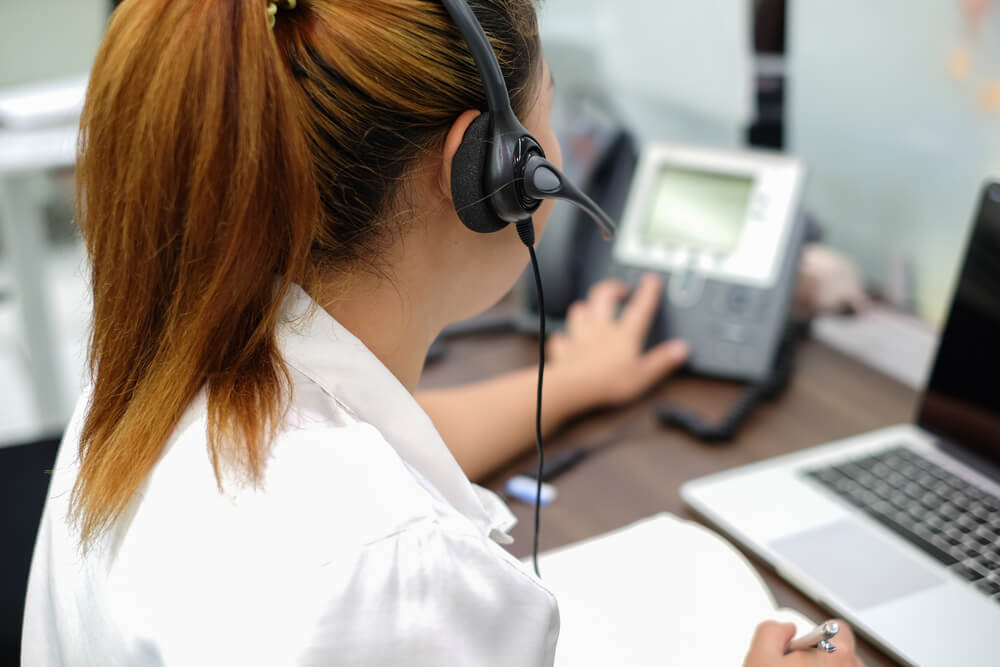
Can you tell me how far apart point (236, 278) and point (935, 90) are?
38.2 inches

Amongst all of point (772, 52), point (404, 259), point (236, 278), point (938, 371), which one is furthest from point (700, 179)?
point (236, 278)

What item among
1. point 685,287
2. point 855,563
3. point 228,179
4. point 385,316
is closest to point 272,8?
point 228,179

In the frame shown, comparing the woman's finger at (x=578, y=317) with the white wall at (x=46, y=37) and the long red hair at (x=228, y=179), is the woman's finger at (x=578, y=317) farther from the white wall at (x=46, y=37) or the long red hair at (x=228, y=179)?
the white wall at (x=46, y=37)

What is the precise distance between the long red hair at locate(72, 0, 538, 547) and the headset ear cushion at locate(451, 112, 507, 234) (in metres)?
0.02

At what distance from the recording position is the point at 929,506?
776 mm

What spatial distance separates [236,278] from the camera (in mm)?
470

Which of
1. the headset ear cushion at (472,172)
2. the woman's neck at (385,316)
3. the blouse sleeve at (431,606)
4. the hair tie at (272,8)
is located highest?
the hair tie at (272,8)

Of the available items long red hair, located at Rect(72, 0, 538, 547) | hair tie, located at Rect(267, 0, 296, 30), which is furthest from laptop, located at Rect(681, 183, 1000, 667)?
hair tie, located at Rect(267, 0, 296, 30)

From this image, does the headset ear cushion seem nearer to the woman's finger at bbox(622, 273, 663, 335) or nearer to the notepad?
the notepad

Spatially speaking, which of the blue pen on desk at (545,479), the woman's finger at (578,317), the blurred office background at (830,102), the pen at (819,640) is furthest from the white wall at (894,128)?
the pen at (819,640)

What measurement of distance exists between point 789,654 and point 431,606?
280 mm

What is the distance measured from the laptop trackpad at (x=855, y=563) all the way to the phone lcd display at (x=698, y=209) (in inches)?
17.1

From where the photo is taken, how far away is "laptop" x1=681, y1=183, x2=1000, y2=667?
2.16ft

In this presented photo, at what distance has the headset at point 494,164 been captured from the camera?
0.51 meters
